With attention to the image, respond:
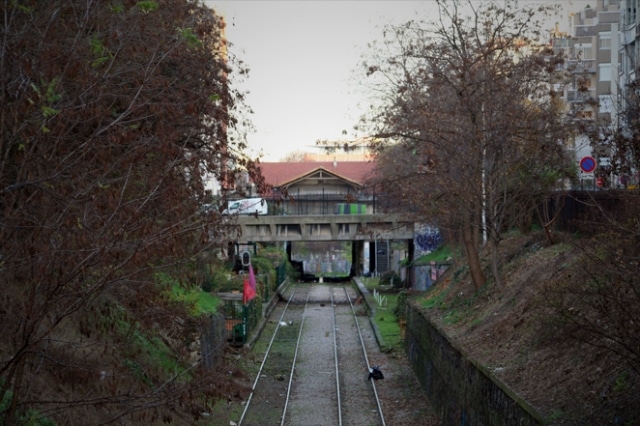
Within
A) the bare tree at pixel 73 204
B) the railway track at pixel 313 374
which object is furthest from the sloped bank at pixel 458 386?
the bare tree at pixel 73 204

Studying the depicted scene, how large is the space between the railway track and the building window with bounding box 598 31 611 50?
2528 cm

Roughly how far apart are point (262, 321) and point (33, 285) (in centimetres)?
3354

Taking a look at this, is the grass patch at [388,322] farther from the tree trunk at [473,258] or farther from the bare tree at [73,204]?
the bare tree at [73,204]

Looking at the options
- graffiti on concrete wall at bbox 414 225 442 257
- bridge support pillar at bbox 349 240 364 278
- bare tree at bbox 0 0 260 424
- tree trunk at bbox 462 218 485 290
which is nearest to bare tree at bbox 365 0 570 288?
tree trunk at bbox 462 218 485 290

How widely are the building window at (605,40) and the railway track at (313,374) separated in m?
25.3

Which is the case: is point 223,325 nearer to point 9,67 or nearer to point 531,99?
point 531,99

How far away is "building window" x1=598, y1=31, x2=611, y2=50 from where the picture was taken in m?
61.1

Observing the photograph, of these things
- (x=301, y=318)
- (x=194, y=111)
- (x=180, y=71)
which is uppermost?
(x=180, y=71)

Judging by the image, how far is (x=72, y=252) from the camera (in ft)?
30.5

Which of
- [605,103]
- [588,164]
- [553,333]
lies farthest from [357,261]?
[553,333]

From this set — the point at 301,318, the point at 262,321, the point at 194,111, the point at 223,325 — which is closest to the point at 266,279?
the point at 301,318

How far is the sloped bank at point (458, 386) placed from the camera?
1455cm

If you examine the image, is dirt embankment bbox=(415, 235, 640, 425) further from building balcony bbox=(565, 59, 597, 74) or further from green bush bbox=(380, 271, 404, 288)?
green bush bbox=(380, 271, 404, 288)

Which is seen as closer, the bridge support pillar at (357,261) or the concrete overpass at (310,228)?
the concrete overpass at (310,228)
